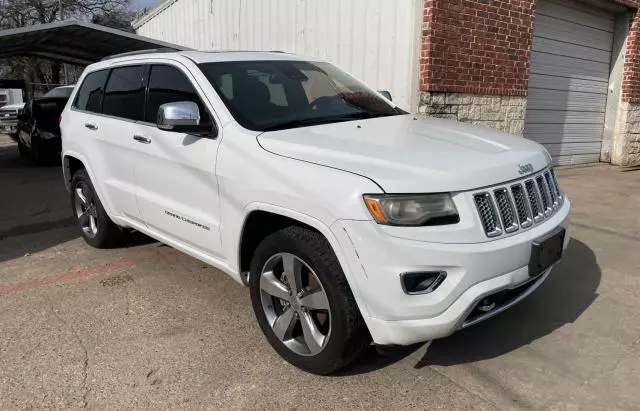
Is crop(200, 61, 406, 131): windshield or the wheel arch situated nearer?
Result: crop(200, 61, 406, 131): windshield

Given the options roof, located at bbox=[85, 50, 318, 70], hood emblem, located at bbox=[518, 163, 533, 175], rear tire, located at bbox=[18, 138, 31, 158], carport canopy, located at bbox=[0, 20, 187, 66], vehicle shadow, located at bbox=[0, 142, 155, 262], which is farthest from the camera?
rear tire, located at bbox=[18, 138, 31, 158]

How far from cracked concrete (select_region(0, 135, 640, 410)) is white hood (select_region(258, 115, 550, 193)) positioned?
2.95ft

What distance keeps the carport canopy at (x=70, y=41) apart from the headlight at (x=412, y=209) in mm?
6946

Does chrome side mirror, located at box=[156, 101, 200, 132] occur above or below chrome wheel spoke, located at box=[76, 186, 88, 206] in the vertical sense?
above

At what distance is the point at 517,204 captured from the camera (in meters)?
2.94

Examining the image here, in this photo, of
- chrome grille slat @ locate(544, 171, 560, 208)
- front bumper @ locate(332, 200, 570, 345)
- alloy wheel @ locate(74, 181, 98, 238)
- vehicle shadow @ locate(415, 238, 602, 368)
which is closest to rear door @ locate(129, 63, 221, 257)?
front bumper @ locate(332, 200, 570, 345)

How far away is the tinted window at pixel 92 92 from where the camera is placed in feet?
16.5

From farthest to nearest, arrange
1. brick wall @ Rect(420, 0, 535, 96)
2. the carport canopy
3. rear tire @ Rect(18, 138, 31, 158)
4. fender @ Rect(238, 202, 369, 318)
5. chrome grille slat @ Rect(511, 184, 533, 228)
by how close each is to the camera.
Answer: rear tire @ Rect(18, 138, 31, 158), the carport canopy, brick wall @ Rect(420, 0, 535, 96), chrome grille slat @ Rect(511, 184, 533, 228), fender @ Rect(238, 202, 369, 318)

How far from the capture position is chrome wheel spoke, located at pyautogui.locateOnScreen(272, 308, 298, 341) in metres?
3.18

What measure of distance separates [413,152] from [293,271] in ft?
2.93

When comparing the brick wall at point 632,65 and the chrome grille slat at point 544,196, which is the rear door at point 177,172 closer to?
the chrome grille slat at point 544,196

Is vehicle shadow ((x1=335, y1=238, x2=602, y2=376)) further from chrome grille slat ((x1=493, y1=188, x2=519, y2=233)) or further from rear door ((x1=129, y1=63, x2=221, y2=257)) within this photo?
rear door ((x1=129, y1=63, x2=221, y2=257))

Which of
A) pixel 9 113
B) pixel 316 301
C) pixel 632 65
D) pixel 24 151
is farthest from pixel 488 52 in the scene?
pixel 9 113

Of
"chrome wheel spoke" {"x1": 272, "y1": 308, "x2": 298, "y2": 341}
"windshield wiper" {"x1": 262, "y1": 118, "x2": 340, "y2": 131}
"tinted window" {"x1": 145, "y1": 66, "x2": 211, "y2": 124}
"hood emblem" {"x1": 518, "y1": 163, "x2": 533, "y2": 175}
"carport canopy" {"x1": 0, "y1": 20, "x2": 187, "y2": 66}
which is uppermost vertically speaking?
"carport canopy" {"x1": 0, "y1": 20, "x2": 187, "y2": 66}
